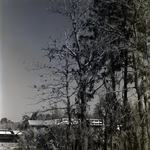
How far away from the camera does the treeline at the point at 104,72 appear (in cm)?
394

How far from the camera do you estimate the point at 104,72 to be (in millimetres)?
4883

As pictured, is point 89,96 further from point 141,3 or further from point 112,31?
point 141,3

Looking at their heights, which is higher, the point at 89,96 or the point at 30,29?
the point at 30,29

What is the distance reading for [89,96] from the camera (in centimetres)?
434

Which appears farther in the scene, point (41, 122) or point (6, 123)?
point (41, 122)

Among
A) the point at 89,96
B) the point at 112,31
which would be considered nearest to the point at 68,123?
the point at 89,96

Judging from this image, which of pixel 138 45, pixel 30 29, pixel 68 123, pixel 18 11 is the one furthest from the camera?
pixel 68 123

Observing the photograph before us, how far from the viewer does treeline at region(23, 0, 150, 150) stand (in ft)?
12.9

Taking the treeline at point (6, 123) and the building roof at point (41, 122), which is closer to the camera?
the treeline at point (6, 123)

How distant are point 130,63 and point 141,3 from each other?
1196 millimetres

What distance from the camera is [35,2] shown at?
3.62m

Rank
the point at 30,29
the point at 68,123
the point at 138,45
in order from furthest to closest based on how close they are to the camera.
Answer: the point at 68,123 → the point at 138,45 → the point at 30,29

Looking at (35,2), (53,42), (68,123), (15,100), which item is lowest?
(68,123)

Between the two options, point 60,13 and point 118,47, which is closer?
point 118,47
